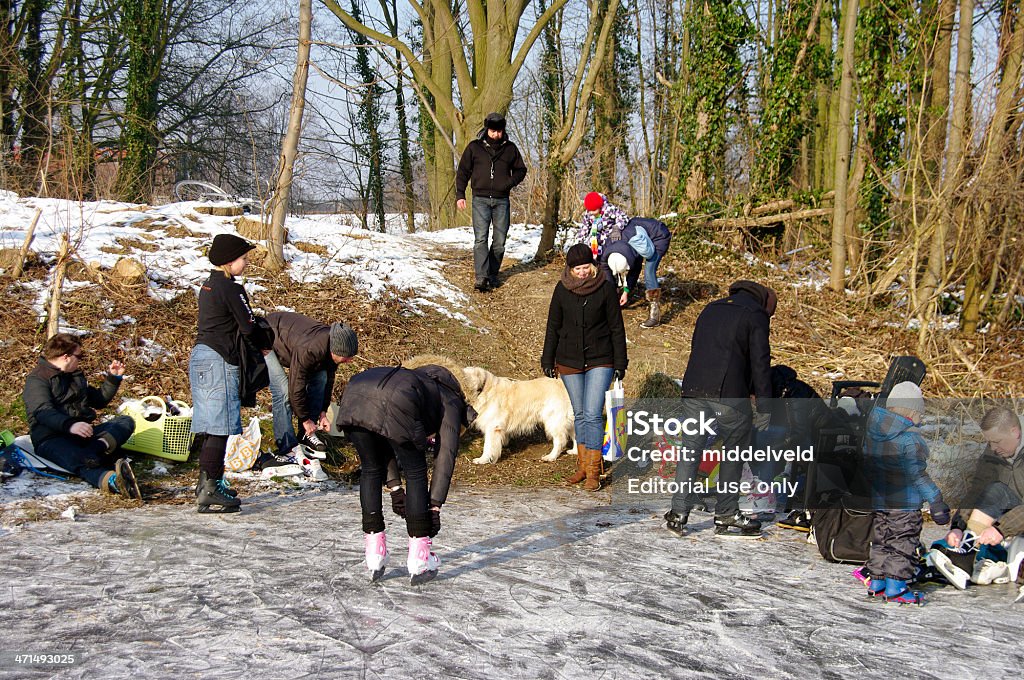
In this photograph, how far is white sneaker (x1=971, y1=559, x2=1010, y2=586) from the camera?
5531 millimetres

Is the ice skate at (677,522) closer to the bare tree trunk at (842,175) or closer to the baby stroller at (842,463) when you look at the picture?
the baby stroller at (842,463)

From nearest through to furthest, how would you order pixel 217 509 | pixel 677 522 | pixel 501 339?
pixel 217 509, pixel 677 522, pixel 501 339

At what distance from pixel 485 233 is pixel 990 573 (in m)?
7.90

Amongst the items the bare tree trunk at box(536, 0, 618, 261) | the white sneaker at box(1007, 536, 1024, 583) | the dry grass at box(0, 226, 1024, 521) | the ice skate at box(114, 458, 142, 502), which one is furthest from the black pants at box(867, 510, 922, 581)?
the bare tree trunk at box(536, 0, 618, 261)

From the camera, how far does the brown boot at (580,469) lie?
7741 millimetres

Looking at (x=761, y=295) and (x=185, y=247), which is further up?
(x=185, y=247)

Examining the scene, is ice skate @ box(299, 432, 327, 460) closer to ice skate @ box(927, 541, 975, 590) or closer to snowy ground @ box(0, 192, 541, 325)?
snowy ground @ box(0, 192, 541, 325)

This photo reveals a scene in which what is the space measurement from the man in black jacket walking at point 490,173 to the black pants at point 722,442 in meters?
6.05

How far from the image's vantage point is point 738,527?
6414 millimetres

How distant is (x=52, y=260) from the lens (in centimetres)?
1026

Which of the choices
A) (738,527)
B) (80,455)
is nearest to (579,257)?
(738,527)

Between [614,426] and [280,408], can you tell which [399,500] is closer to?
[280,408]

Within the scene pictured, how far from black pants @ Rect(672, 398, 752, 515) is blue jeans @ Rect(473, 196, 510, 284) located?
240 inches

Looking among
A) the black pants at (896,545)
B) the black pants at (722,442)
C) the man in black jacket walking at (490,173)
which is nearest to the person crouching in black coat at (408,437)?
the black pants at (722,442)
